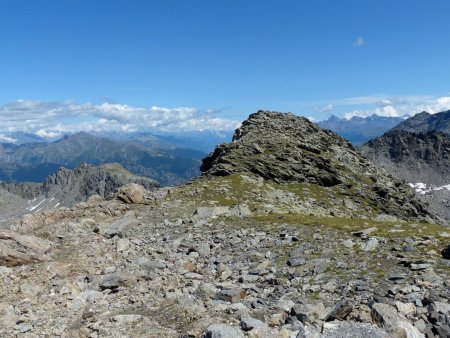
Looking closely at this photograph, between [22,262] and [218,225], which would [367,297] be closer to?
[218,225]

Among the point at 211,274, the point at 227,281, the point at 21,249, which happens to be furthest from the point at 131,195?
the point at 227,281

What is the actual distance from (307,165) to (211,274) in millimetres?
47136

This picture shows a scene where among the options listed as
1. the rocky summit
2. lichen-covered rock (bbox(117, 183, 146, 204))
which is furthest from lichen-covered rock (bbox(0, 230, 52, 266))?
lichen-covered rock (bbox(117, 183, 146, 204))

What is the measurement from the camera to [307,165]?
227ft

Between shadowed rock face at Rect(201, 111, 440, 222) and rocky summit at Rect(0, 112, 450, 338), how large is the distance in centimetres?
2068

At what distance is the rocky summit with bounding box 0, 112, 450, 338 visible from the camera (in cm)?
1692

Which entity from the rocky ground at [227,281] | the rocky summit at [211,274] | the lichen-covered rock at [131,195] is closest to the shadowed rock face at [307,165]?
the lichen-covered rock at [131,195]

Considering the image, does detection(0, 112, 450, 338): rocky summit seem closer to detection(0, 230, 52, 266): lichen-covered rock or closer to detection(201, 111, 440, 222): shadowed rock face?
detection(0, 230, 52, 266): lichen-covered rock

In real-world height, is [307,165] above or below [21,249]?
above

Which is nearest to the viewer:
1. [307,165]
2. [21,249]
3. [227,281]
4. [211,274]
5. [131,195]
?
[227,281]

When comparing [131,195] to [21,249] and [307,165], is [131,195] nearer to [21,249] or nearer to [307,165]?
[21,249]

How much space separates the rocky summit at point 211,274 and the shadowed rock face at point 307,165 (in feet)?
67.9

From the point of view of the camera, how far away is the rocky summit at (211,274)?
55.5 ft

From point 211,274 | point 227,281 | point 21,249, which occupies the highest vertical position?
point 21,249
